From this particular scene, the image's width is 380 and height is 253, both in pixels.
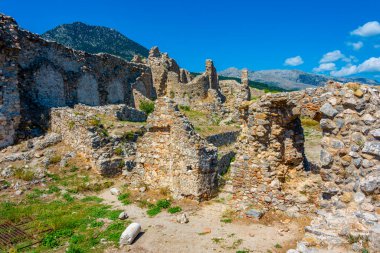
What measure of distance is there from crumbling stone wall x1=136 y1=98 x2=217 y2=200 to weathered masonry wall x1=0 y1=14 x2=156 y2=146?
9.12 meters

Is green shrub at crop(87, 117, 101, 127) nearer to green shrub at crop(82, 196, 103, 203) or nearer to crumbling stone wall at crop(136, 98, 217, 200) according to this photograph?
crumbling stone wall at crop(136, 98, 217, 200)

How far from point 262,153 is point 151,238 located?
421cm

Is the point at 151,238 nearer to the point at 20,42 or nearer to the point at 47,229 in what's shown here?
the point at 47,229

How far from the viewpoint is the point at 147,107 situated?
25938mm

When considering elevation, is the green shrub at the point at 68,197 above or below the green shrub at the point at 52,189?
below

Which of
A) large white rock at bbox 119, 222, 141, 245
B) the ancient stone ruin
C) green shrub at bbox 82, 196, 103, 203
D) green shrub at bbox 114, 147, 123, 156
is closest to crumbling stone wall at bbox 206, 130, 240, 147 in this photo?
the ancient stone ruin

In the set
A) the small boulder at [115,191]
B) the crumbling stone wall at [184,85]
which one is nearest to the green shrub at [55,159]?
the small boulder at [115,191]

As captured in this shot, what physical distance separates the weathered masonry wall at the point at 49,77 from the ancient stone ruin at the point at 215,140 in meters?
0.07

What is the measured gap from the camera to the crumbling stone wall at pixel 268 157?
9.78 meters

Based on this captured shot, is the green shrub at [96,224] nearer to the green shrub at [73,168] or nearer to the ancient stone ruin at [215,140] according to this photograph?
the ancient stone ruin at [215,140]

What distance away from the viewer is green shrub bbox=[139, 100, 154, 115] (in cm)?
2559

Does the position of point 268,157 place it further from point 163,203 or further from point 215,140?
point 215,140

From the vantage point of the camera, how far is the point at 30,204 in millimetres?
11297

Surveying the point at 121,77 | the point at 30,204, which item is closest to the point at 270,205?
the point at 30,204
